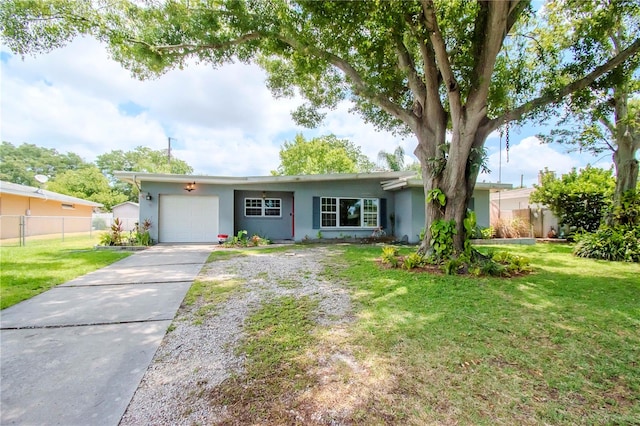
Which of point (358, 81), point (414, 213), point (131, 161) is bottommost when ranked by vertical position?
point (414, 213)

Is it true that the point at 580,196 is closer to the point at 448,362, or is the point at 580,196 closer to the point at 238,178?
the point at 448,362

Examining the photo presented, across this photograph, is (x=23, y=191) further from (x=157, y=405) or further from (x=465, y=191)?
(x=465, y=191)

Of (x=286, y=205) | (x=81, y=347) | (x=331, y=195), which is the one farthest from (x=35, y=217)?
(x=81, y=347)

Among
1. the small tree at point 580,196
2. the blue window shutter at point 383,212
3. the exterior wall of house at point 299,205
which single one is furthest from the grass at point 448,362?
the small tree at point 580,196

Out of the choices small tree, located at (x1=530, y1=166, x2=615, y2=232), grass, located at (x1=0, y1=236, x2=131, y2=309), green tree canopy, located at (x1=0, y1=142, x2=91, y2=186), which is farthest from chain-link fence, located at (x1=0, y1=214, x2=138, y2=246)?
green tree canopy, located at (x1=0, y1=142, x2=91, y2=186)

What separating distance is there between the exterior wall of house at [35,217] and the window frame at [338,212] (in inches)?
425

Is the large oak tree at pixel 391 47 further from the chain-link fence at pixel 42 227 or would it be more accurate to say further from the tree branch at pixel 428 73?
the chain-link fence at pixel 42 227

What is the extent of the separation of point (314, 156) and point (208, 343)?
85.5 ft

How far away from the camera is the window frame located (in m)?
11.9

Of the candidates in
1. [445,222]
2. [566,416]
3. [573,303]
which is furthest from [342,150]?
[566,416]

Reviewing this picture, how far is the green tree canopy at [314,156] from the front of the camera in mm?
27891

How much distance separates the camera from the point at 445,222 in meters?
6.34

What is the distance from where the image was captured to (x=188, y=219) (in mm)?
11320

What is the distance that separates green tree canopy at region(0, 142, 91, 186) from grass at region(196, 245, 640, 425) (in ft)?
150
